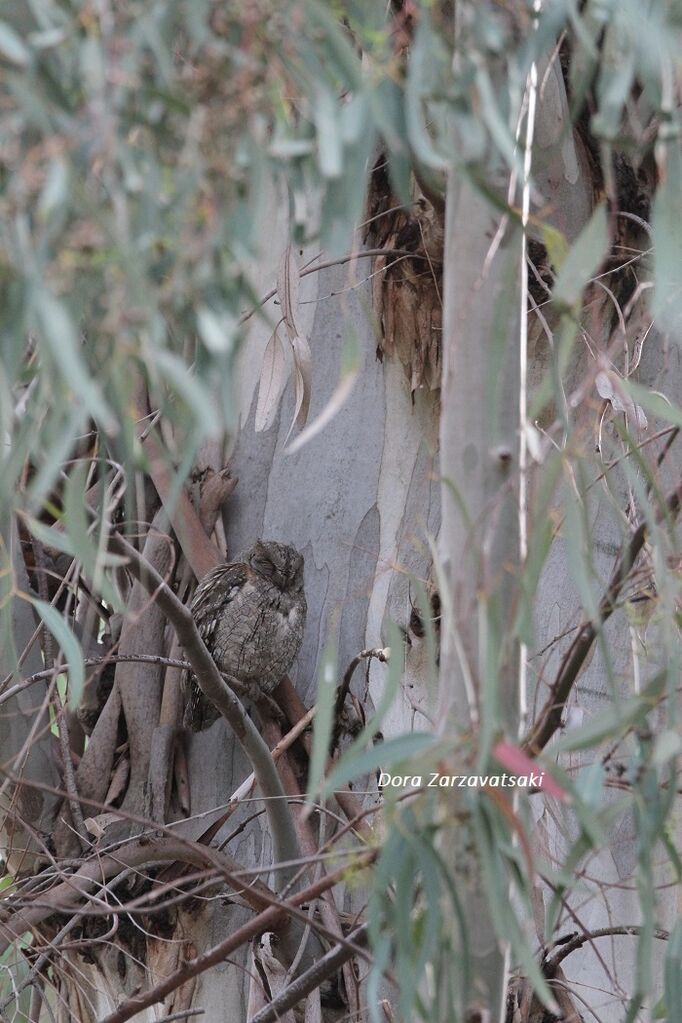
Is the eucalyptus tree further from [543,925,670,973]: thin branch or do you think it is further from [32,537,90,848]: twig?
[32,537,90,848]: twig

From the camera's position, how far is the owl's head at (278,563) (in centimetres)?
249

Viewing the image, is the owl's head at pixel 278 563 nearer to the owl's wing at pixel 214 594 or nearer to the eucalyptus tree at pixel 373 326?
the owl's wing at pixel 214 594

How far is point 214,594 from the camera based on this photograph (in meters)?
2.62

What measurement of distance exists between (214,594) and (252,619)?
14 cm

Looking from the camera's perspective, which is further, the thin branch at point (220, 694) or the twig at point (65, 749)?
the twig at point (65, 749)

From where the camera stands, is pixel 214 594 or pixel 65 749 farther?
pixel 214 594

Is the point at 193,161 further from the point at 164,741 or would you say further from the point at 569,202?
the point at 164,741

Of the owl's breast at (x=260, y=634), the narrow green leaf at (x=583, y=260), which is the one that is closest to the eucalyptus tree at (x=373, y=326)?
the narrow green leaf at (x=583, y=260)

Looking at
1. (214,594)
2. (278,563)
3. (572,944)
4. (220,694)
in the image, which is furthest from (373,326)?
(214,594)

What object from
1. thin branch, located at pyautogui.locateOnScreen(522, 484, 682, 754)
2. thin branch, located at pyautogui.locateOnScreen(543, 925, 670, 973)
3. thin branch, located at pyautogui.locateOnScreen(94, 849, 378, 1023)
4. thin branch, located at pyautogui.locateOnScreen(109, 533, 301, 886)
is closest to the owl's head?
thin branch, located at pyautogui.locateOnScreen(109, 533, 301, 886)

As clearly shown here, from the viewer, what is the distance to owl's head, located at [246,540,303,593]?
249 centimetres

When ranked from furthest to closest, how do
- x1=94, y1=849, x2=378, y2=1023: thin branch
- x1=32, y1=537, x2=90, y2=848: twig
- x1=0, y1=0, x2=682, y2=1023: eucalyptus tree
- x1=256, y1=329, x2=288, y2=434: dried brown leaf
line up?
x1=32, y1=537, x2=90, y2=848: twig, x1=256, y1=329, x2=288, y2=434: dried brown leaf, x1=94, y1=849, x2=378, y2=1023: thin branch, x1=0, y1=0, x2=682, y2=1023: eucalyptus tree

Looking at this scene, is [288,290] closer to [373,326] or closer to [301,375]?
[301,375]

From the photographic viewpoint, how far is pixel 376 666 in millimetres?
2254
